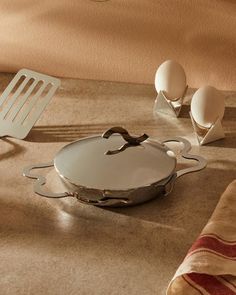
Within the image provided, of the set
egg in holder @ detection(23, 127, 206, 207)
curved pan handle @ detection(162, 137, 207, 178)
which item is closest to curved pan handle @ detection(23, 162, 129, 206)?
egg in holder @ detection(23, 127, 206, 207)

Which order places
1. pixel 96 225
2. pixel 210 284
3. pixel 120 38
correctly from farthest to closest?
pixel 120 38, pixel 96 225, pixel 210 284

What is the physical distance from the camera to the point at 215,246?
833 mm

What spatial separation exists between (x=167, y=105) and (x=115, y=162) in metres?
0.34

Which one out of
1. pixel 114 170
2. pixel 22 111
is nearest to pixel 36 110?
pixel 22 111

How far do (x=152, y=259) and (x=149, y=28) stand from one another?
0.73 meters

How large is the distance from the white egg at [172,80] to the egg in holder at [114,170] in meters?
0.26

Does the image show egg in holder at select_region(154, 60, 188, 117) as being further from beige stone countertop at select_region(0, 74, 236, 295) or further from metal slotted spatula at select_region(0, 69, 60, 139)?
metal slotted spatula at select_region(0, 69, 60, 139)

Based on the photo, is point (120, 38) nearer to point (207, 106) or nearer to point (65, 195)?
point (207, 106)

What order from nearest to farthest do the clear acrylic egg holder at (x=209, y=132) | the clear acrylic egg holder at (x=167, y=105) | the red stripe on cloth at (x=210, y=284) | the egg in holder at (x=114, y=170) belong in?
the red stripe on cloth at (x=210, y=284) → the egg in holder at (x=114, y=170) → the clear acrylic egg holder at (x=209, y=132) → the clear acrylic egg holder at (x=167, y=105)

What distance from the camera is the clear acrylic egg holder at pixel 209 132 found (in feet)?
3.88

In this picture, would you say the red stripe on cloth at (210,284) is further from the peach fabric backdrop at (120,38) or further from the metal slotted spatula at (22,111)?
the peach fabric backdrop at (120,38)

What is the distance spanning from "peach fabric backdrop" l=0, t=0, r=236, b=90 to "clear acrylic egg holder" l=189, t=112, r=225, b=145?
0.88 ft

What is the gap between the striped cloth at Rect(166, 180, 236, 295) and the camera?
77 cm

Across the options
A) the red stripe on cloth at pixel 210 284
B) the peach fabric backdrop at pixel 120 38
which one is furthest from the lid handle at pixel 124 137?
the peach fabric backdrop at pixel 120 38
